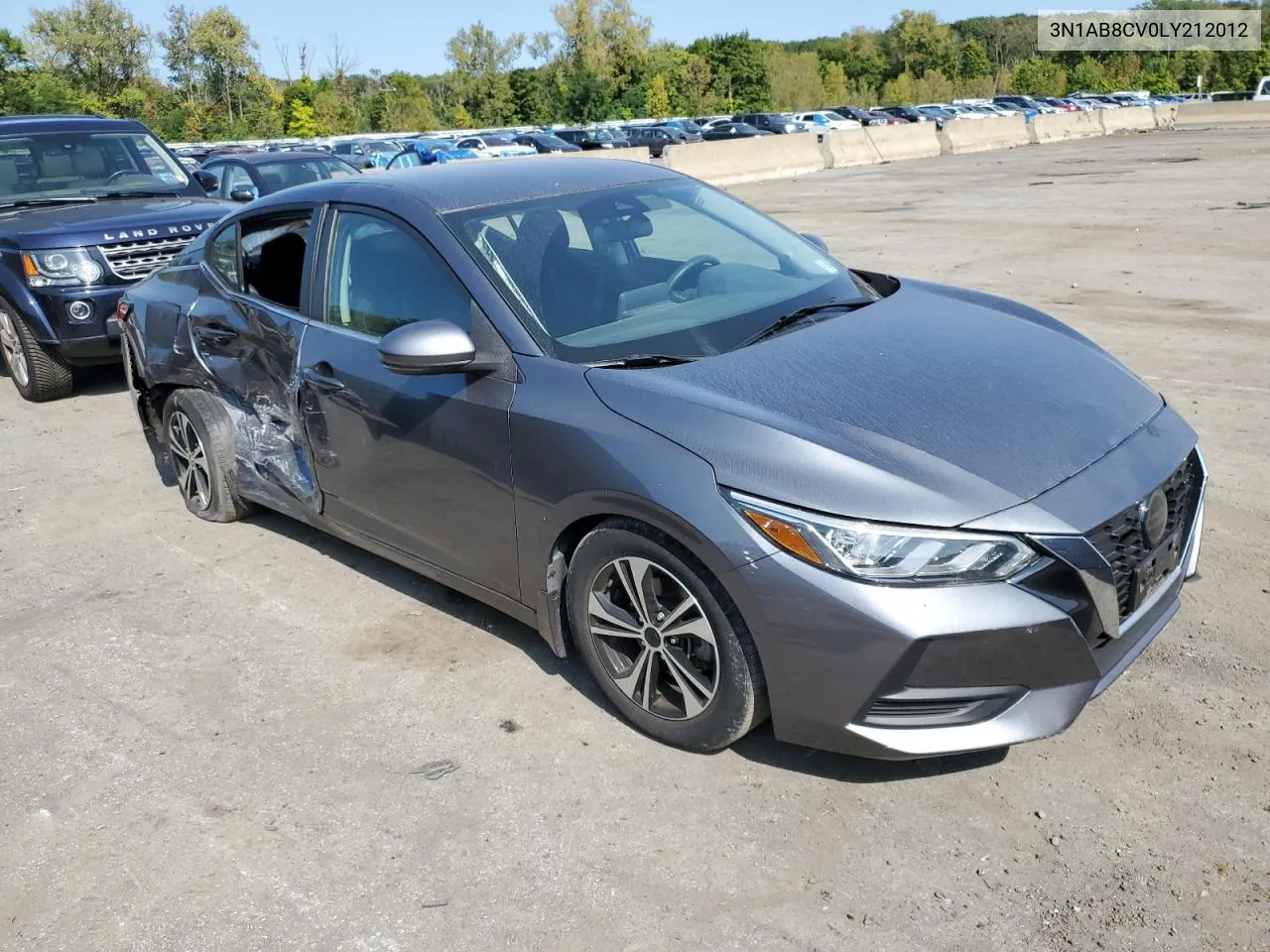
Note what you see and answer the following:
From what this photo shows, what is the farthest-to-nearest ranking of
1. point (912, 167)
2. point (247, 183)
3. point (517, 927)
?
point (912, 167) < point (247, 183) < point (517, 927)

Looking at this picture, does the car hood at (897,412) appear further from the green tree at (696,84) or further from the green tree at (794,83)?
the green tree at (794,83)

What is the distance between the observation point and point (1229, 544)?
472 cm

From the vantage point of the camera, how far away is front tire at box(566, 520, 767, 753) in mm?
3197

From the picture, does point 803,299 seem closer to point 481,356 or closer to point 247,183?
point 481,356

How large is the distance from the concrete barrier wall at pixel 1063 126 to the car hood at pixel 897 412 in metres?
40.1

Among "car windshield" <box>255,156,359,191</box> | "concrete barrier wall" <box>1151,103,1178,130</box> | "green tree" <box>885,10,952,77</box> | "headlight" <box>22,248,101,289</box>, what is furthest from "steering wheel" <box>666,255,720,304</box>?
"green tree" <box>885,10,952,77</box>

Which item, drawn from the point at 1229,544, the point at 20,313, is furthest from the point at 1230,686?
the point at 20,313

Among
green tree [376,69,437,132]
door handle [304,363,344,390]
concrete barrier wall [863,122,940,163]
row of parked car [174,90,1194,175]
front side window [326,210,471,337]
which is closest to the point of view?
front side window [326,210,471,337]

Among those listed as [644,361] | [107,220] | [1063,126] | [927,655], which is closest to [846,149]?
Result: [1063,126]

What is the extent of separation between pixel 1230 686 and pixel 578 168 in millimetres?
3026

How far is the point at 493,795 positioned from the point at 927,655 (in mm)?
1343

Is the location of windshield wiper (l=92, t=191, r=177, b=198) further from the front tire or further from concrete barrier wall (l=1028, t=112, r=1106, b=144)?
concrete barrier wall (l=1028, t=112, r=1106, b=144)

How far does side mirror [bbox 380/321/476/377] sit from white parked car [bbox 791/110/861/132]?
153 ft

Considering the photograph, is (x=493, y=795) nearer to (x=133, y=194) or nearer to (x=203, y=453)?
(x=203, y=453)
